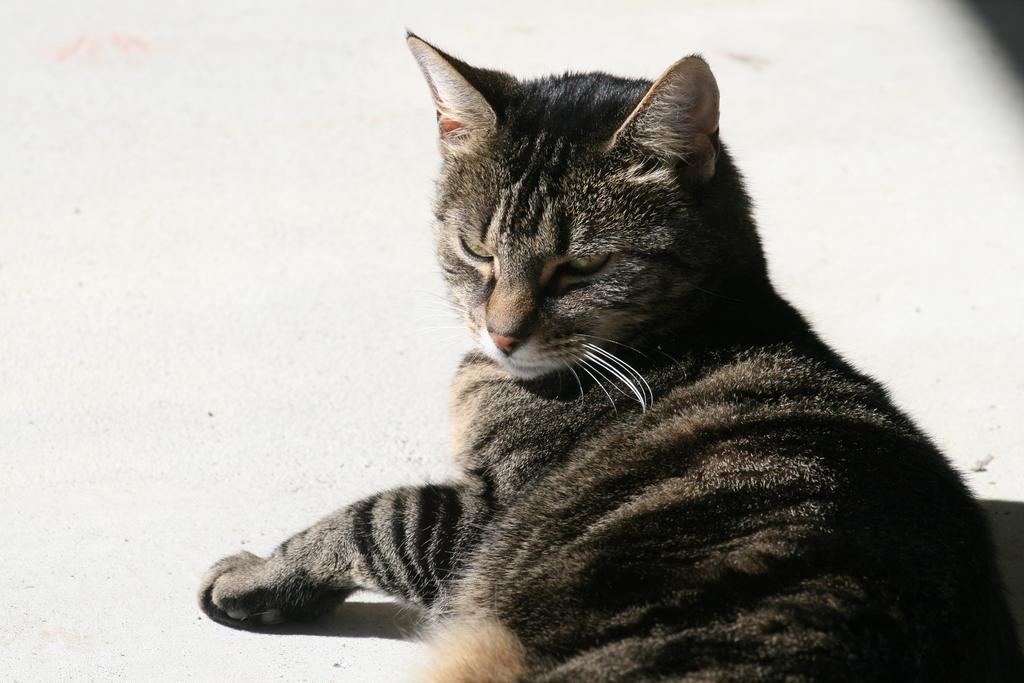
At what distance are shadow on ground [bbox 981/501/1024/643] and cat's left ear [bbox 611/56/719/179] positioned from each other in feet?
3.67

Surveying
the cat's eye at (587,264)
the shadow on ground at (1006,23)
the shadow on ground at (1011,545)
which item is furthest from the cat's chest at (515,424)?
the shadow on ground at (1006,23)

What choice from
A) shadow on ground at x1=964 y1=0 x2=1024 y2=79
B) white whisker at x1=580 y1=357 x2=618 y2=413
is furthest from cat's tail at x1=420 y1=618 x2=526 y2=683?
shadow on ground at x1=964 y1=0 x2=1024 y2=79

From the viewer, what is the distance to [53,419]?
3.56 m

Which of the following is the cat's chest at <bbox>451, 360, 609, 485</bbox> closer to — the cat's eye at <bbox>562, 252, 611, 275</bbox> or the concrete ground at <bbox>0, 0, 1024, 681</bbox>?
the cat's eye at <bbox>562, 252, 611, 275</bbox>

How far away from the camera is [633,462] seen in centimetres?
254

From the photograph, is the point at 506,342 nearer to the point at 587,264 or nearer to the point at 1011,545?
the point at 587,264

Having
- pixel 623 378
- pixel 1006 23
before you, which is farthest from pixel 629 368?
pixel 1006 23

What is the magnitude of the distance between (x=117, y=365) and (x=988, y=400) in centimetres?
251

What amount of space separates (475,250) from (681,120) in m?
0.54

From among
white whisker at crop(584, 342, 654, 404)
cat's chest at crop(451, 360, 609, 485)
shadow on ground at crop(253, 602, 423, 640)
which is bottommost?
shadow on ground at crop(253, 602, 423, 640)

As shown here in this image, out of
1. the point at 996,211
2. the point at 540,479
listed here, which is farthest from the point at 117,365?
the point at 996,211

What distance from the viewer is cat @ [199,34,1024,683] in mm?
2139

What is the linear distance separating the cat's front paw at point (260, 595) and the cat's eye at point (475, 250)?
796mm

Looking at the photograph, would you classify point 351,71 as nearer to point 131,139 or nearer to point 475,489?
point 131,139
